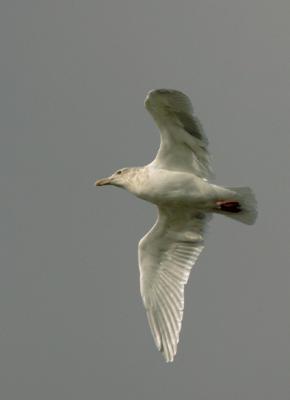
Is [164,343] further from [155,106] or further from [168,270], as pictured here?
[155,106]

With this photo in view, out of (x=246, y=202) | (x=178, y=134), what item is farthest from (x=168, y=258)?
(x=178, y=134)

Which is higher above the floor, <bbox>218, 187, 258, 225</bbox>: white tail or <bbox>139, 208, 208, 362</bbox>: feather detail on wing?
<bbox>218, 187, 258, 225</bbox>: white tail

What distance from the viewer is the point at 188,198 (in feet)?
61.9

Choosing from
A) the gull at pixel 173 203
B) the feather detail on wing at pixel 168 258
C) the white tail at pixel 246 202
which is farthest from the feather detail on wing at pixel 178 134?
the feather detail on wing at pixel 168 258

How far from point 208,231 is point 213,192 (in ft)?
3.63

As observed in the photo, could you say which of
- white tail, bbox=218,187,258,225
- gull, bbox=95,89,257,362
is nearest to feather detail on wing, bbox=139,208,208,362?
gull, bbox=95,89,257,362

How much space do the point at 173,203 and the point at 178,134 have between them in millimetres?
1011

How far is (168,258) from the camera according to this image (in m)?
19.9

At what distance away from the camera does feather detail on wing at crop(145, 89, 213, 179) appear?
1812 cm

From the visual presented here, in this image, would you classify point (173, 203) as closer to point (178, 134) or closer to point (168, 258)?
point (178, 134)

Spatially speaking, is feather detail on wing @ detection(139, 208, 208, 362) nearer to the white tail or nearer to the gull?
the gull

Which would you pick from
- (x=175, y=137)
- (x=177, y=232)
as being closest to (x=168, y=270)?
(x=177, y=232)

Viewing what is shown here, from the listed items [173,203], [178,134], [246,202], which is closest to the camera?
[178,134]

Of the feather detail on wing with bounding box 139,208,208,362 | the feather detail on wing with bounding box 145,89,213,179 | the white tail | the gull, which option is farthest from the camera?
the feather detail on wing with bounding box 139,208,208,362
